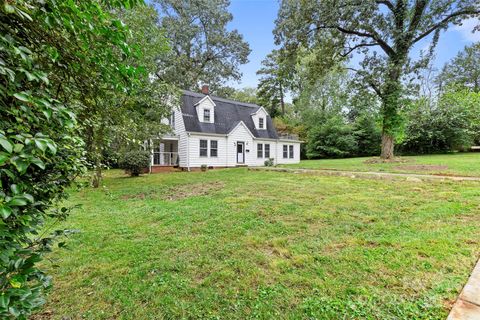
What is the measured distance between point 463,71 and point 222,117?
35.4m

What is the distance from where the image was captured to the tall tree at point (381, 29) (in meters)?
11.2

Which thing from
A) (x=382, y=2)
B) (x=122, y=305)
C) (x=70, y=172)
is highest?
(x=382, y=2)

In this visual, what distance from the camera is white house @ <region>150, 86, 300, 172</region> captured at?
1526 centimetres

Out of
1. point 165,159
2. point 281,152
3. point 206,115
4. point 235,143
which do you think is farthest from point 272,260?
point 281,152

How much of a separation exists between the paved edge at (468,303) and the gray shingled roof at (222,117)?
14.3 metres

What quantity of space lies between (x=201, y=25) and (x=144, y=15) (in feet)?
53.4

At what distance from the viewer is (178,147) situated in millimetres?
15938

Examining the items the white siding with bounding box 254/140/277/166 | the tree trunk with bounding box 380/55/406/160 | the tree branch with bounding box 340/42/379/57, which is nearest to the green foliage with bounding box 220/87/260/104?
the white siding with bounding box 254/140/277/166

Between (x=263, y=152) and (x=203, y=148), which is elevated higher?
(x=203, y=148)

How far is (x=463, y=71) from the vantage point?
1237 inches

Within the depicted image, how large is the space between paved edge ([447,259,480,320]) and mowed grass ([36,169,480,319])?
0.26 ft

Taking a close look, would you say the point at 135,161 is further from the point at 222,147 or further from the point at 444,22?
the point at 444,22

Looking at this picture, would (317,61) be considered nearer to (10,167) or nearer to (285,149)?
(285,149)

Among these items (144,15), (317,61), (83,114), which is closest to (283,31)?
(317,61)
